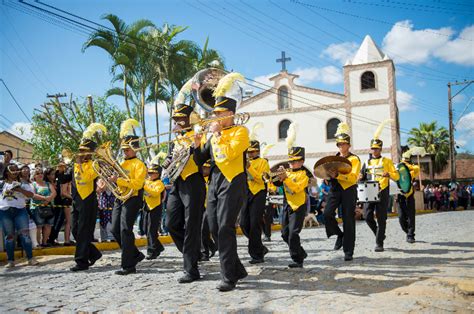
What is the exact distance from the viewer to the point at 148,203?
938 centimetres

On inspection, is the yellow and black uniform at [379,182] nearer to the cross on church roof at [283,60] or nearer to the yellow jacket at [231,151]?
the yellow jacket at [231,151]

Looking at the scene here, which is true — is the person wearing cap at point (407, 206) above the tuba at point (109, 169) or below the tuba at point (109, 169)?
below

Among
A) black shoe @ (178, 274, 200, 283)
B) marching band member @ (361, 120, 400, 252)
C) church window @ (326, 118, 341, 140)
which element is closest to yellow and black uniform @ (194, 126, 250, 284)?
black shoe @ (178, 274, 200, 283)

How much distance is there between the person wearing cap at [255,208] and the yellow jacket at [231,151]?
2.47 meters

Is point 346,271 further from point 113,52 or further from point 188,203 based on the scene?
point 113,52

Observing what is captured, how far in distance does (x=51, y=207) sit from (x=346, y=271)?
6.99 metres

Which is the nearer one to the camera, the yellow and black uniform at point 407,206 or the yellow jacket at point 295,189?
the yellow jacket at point 295,189

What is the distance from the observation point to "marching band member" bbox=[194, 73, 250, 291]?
5.52 m

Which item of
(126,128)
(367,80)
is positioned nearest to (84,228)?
(126,128)

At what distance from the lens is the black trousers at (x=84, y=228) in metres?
7.74

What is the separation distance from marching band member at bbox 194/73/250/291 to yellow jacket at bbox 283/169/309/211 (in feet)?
5.34

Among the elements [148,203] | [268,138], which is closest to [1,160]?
[148,203]

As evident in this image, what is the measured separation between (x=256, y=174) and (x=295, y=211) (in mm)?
1623

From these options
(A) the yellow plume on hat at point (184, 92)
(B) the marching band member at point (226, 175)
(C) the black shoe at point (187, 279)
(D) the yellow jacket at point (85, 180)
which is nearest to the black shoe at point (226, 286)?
(B) the marching band member at point (226, 175)
